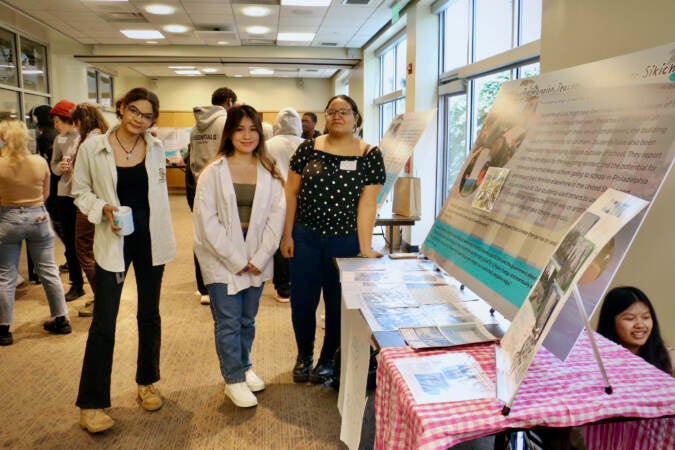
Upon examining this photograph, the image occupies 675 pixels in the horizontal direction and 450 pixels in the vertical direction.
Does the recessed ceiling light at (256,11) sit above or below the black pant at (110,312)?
above

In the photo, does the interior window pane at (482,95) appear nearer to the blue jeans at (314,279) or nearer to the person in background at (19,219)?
the blue jeans at (314,279)

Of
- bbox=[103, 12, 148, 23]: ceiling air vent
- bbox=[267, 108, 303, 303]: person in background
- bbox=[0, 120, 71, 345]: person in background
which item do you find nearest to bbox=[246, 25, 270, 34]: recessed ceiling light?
bbox=[103, 12, 148, 23]: ceiling air vent

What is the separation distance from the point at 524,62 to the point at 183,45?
7.11 m

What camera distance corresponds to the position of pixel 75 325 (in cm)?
373

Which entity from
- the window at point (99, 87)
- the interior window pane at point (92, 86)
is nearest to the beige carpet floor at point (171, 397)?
the interior window pane at point (92, 86)

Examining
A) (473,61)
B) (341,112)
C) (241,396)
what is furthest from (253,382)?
(473,61)

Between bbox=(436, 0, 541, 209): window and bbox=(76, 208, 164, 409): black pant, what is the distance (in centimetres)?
244

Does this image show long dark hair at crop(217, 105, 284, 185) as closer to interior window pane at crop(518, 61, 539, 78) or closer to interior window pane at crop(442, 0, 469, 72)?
interior window pane at crop(518, 61, 539, 78)

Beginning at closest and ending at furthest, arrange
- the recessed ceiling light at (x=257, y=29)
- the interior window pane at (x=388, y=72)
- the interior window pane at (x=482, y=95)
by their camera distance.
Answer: the interior window pane at (x=482, y=95), the recessed ceiling light at (x=257, y=29), the interior window pane at (x=388, y=72)

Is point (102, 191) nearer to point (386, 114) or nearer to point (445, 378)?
point (445, 378)

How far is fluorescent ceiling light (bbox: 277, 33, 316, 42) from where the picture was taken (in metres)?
8.65

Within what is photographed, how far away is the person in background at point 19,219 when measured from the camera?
3.32 meters

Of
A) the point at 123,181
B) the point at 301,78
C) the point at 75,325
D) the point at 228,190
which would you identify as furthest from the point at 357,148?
the point at 301,78

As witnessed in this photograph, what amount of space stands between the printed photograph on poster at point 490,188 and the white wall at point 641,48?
0.87 m
